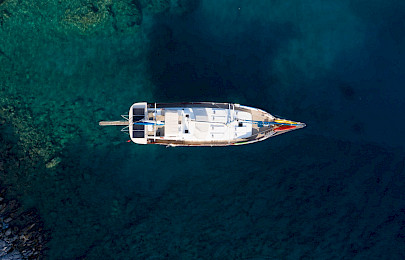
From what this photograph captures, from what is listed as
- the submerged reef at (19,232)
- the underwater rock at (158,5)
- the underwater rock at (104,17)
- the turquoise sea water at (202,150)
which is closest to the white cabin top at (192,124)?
the turquoise sea water at (202,150)

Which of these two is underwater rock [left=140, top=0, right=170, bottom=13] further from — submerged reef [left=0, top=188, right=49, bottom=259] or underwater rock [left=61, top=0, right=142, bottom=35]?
submerged reef [left=0, top=188, right=49, bottom=259]

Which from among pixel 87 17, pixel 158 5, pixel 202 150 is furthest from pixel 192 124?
pixel 87 17

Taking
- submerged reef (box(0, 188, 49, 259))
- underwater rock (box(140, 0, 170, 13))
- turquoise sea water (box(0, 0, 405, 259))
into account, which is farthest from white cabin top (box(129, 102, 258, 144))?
submerged reef (box(0, 188, 49, 259))

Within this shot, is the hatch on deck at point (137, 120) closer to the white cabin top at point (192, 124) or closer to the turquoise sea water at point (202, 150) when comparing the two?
the white cabin top at point (192, 124)

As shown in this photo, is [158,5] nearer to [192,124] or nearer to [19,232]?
[192,124]

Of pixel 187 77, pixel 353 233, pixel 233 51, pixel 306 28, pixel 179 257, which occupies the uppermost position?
pixel 306 28

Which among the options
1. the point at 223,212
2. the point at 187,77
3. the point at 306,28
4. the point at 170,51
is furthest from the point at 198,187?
the point at 306,28

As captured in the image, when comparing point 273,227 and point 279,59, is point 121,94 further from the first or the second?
point 273,227
